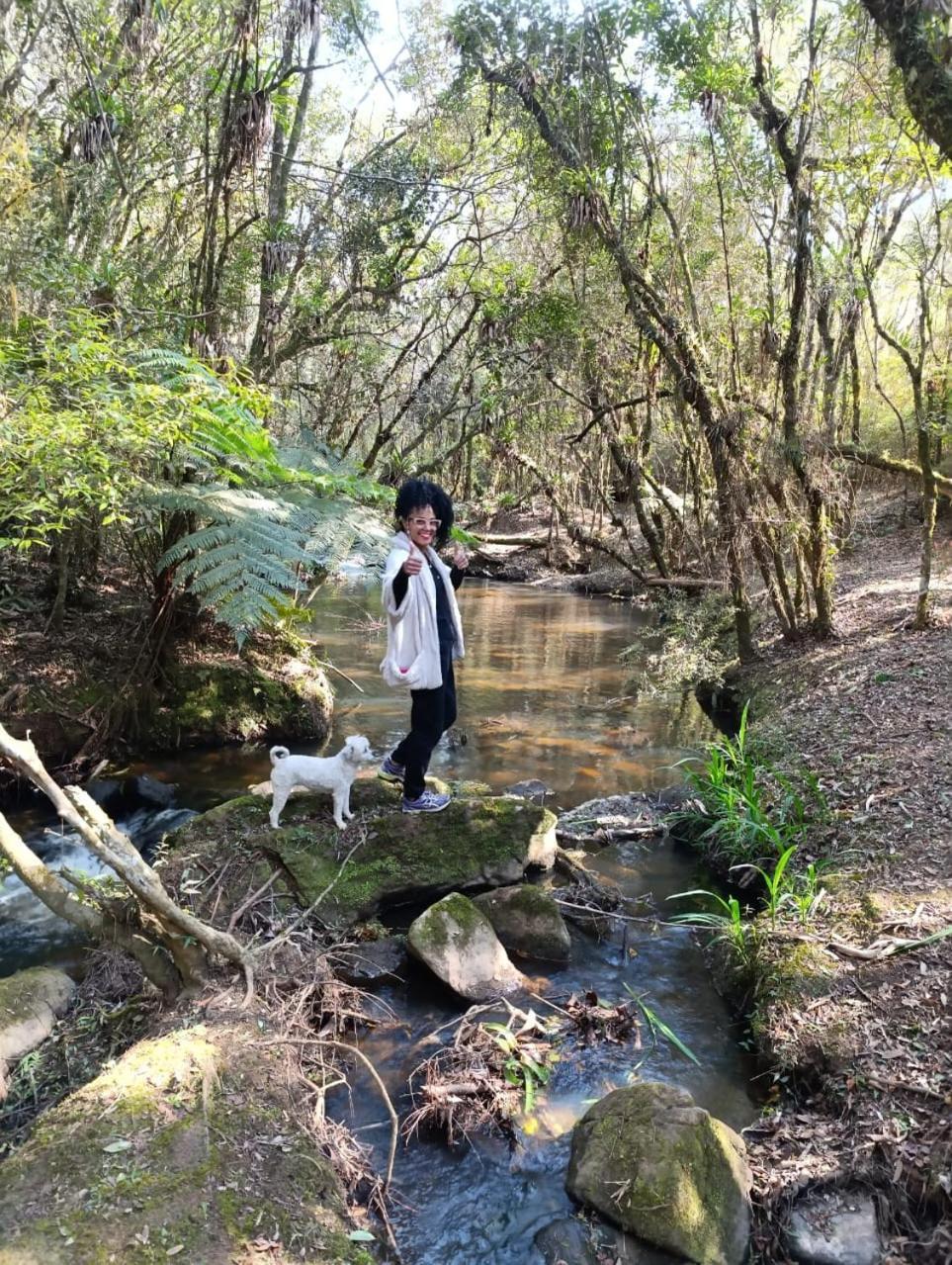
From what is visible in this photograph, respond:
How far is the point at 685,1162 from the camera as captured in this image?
283 centimetres

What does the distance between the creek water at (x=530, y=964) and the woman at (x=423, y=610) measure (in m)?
1.55

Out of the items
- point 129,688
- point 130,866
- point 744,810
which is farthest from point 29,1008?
point 744,810

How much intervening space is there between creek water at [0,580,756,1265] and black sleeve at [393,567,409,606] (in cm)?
214

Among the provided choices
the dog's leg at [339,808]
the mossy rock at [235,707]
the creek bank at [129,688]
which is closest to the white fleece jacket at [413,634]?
the dog's leg at [339,808]

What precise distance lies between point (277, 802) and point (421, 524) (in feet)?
6.50

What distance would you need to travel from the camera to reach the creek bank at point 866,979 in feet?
8.98

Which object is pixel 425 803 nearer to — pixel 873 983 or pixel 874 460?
pixel 873 983

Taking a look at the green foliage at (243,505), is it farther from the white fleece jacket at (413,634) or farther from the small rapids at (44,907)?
the small rapids at (44,907)

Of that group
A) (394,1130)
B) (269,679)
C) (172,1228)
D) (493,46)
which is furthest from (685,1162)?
(493,46)

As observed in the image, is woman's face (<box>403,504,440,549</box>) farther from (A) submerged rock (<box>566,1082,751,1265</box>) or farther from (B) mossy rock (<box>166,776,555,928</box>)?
(A) submerged rock (<box>566,1082,751,1265</box>)

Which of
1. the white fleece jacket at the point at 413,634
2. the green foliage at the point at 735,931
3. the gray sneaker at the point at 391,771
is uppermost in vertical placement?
the white fleece jacket at the point at 413,634

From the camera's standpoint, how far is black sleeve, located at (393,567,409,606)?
4.16 metres

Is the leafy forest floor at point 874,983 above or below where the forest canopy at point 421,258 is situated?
below

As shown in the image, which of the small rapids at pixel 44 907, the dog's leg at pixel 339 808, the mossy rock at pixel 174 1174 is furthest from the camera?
the dog's leg at pixel 339 808
